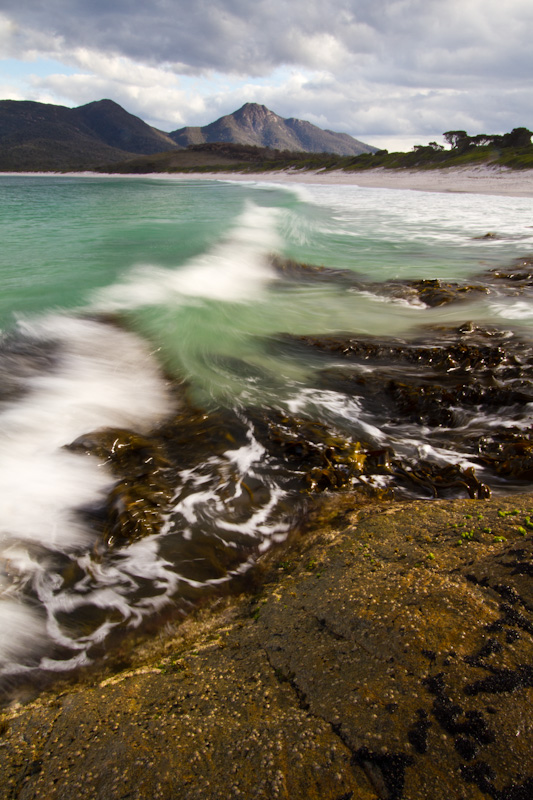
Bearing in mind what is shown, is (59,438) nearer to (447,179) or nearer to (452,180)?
(452,180)

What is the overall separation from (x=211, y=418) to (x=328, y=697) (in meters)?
2.99

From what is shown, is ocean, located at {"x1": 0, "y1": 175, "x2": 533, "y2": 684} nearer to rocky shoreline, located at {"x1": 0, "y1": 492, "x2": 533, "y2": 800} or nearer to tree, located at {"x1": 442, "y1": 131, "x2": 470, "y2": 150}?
rocky shoreline, located at {"x1": 0, "y1": 492, "x2": 533, "y2": 800}

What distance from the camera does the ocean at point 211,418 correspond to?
2621 mm

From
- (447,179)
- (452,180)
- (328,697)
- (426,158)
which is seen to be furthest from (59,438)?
(426,158)

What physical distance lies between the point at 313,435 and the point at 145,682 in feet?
7.95

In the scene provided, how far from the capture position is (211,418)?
13.9 feet

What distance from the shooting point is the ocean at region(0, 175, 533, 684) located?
8.60 ft

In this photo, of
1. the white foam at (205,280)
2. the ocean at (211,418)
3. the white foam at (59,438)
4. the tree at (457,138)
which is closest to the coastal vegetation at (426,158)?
the tree at (457,138)

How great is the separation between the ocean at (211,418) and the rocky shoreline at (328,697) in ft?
1.72

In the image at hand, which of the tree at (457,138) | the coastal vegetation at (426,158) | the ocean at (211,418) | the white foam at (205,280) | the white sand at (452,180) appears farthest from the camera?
the tree at (457,138)

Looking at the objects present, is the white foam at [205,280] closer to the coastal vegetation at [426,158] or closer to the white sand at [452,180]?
the white sand at [452,180]

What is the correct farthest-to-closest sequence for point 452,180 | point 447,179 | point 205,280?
point 447,179 < point 452,180 < point 205,280

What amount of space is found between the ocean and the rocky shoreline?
0.52m

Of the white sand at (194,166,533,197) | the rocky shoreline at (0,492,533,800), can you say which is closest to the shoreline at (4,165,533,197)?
the white sand at (194,166,533,197)
